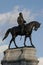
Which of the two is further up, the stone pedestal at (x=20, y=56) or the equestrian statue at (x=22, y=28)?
the equestrian statue at (x=22, y=28)

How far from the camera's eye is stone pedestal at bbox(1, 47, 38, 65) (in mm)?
41812

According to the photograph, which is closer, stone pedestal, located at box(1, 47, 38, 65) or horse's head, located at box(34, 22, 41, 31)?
stone pedestal, located at box(1, 47, 38, 65)

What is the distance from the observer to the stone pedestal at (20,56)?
41812 millimetres

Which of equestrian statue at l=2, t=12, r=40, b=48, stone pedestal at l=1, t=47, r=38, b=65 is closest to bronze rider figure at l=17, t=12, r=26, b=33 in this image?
equestrian statue at l=2, t=12, r=40, b=48

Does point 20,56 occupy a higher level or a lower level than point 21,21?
lower

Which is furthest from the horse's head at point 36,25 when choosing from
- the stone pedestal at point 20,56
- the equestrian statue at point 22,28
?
the stone pedestal at point 20,56

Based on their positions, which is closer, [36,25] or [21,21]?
[36,25]

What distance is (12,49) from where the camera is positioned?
43.2 metres

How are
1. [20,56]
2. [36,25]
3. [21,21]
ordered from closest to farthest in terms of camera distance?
[20,56] → [36,25] → [21,21]

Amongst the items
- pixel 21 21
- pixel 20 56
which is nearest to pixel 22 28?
pixel 21 21

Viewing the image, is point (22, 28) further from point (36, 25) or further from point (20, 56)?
point (20, 56)

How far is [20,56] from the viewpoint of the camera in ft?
139

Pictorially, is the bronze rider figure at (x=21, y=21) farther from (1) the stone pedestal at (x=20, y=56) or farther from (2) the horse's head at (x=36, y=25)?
(1) the stone pedestal at (x=20, y=56)

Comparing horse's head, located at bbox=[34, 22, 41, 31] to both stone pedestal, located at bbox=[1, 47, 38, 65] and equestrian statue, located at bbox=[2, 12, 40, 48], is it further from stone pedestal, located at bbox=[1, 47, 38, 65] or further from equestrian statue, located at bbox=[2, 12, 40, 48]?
→ stone pedestal, located at bbox=[1, 47, 38, 65]
